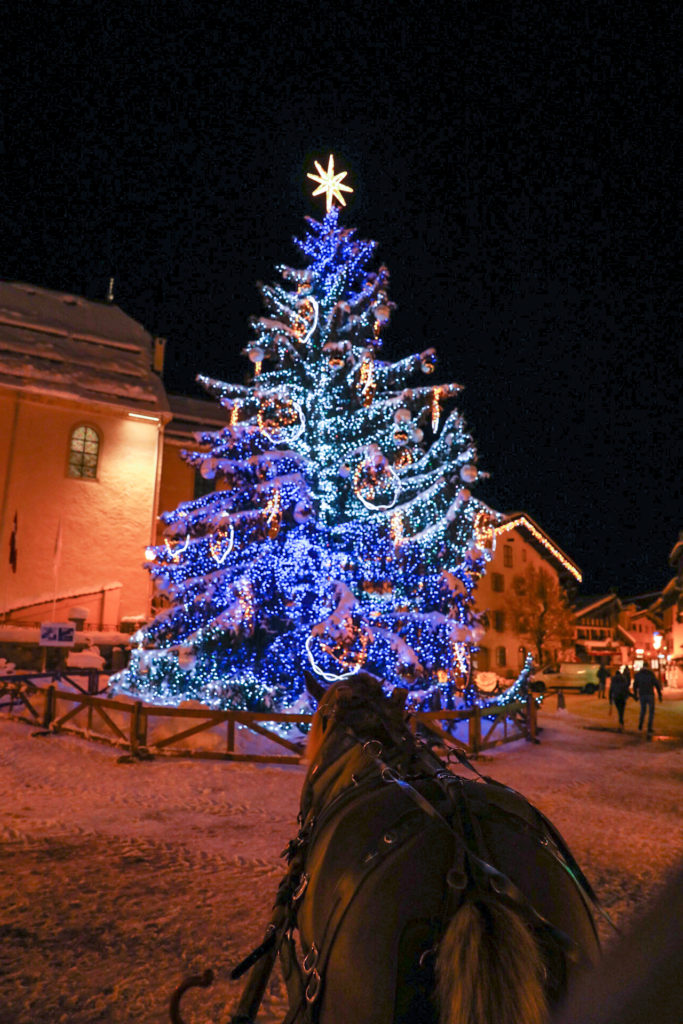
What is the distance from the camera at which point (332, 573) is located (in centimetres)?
1400

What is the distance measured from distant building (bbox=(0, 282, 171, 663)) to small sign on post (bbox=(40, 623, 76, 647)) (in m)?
9.35

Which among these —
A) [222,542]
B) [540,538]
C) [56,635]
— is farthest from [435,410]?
[540,538]

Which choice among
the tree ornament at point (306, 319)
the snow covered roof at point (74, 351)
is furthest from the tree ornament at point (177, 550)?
the snow covered roof at point (74, 351)

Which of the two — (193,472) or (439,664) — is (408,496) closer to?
(439,664)

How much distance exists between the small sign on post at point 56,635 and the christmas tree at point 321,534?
185 cm

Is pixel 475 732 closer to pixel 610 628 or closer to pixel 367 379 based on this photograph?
pixel 367 379

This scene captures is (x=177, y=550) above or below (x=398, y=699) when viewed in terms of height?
above

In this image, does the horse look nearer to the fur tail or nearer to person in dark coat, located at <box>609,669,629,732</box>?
the fur tail

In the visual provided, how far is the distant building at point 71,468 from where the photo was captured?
82.7 ft

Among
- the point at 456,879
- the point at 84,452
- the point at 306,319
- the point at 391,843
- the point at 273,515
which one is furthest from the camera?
the point at 84,452

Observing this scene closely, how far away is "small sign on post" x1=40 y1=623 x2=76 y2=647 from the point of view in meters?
15.7

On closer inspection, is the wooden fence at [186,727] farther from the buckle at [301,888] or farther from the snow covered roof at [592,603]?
the snow covered roof at [592,603]

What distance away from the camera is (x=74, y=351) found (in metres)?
28.8

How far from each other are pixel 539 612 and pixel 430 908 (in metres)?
45.7
